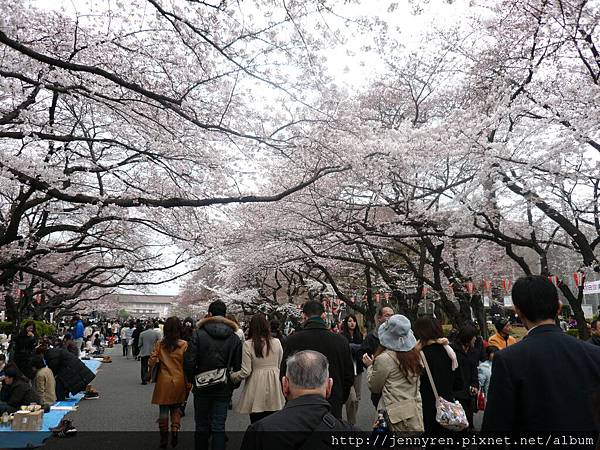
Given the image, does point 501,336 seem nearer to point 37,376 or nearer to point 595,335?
point 595,335

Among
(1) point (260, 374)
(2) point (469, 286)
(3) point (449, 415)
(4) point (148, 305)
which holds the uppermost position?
(4) point (148, 305)

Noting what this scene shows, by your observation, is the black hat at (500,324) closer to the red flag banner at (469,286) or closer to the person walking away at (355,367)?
the person walking away at (355,367)

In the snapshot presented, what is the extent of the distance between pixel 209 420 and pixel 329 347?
156 cm

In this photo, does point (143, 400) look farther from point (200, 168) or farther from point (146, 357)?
point (200, 168)

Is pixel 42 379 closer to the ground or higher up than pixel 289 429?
closer to the ground

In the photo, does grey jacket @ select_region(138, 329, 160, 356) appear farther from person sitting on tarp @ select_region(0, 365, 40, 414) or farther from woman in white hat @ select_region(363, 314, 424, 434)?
woman in white hat @ select_region(363, 314, 424, 434)

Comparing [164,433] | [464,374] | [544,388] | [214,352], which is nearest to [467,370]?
[464,374]

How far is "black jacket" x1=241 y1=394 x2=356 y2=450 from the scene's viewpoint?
1899 millimetres

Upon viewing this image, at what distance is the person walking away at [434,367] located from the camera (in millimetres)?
4023

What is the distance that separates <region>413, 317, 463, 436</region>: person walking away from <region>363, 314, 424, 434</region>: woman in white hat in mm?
151

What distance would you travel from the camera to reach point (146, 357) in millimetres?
12789

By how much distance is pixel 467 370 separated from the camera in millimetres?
5430

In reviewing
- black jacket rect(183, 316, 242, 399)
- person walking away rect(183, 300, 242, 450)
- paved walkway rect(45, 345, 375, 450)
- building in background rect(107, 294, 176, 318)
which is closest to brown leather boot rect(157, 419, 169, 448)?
paved walkway rect(45, 345, 375, 450)

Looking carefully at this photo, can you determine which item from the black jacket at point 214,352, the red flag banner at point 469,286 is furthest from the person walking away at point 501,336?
the red flag banner at point 469,286
